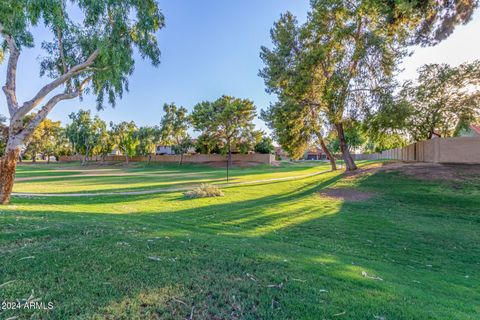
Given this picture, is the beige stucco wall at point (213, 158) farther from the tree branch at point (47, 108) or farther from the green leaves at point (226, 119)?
the tree branch at point (47, 108)

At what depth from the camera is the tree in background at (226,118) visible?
4312cm

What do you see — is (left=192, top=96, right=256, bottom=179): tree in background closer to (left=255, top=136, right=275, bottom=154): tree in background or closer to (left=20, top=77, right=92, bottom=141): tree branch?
(left=255, top=136, right=275, bottom=154): tree in background

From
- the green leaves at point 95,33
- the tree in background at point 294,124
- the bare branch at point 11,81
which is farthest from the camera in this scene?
the tree in background at point 294,124

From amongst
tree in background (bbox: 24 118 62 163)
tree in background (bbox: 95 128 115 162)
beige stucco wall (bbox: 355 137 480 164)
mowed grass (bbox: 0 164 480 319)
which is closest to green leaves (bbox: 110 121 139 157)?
tree in background (bbox: 95 128 115 162)

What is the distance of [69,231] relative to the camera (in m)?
4.91

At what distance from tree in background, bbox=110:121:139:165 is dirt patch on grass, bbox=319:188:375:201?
48.4m

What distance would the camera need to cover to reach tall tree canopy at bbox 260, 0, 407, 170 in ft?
58.8

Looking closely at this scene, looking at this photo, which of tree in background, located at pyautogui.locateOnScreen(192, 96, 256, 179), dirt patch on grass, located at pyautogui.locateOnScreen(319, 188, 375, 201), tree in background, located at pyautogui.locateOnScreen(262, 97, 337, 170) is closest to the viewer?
dirt patch on grass, located at pyautogui.locateOnScreen(319, 188, 375, 201)

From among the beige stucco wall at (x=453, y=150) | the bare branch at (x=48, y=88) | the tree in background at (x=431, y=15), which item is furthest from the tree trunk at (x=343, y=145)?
the bare branch at (x=48, y=88)

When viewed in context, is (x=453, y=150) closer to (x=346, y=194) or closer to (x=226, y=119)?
(x=346, y=194)

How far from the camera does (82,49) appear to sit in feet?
33.8

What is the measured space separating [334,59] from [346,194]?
1093 cm

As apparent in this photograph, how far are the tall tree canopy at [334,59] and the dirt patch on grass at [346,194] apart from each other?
18.2 ft

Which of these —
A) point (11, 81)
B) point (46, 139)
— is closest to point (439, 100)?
point (11, 81)
